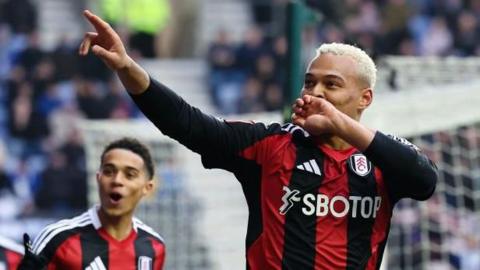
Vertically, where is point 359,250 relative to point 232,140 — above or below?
below

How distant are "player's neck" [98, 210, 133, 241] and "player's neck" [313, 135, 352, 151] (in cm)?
183

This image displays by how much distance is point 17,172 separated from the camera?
13867mm

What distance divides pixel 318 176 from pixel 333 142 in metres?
0.16

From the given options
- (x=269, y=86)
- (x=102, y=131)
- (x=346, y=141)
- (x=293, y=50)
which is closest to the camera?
(x=346, y=141)

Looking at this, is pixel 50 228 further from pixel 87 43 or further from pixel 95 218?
pixel 87 43

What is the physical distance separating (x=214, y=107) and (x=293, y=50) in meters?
9.13

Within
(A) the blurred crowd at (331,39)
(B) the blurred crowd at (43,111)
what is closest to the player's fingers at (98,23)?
(B) the blurred crowd at (43,111)

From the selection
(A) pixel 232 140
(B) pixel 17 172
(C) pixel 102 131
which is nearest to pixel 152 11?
(B) pixel 17 172

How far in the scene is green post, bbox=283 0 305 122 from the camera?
7074 millimetres

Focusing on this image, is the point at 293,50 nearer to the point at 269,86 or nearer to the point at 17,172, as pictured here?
the point at 17,172

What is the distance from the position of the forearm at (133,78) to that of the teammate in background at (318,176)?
165 millimetres

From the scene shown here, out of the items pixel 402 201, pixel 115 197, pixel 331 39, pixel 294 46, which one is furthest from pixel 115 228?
pixel 331 39

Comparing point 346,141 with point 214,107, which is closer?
point 346,141

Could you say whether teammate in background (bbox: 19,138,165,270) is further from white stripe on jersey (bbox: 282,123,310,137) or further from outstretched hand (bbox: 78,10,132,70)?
outstretched hand (bbox: 78,10,132,70)
